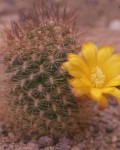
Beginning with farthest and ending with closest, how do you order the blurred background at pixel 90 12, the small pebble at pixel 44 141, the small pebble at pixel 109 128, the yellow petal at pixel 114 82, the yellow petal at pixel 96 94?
the blurred background at pixel 90 12 → the small pebble at pixel 109 128 → the small pebble at pixel 44 141 → the yellow petal at pixel 114 82 → the yellow petal at pixel 96 94

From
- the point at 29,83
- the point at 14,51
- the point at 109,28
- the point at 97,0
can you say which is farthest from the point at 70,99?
the point at 97,0

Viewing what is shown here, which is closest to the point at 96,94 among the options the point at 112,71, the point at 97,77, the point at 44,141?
the point at 97,77

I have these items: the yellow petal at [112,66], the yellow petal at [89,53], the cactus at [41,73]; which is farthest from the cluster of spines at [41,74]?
the yellow petal at [112,66]

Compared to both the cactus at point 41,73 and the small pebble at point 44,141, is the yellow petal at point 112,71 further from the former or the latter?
the small pebble at point 44,141

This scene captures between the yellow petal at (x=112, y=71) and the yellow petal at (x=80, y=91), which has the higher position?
the yellow petal at (x=112, y=71)

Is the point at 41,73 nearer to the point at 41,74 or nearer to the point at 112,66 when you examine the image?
the point at 41,74

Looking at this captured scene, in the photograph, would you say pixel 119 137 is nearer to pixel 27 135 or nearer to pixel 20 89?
pixel 27 135
